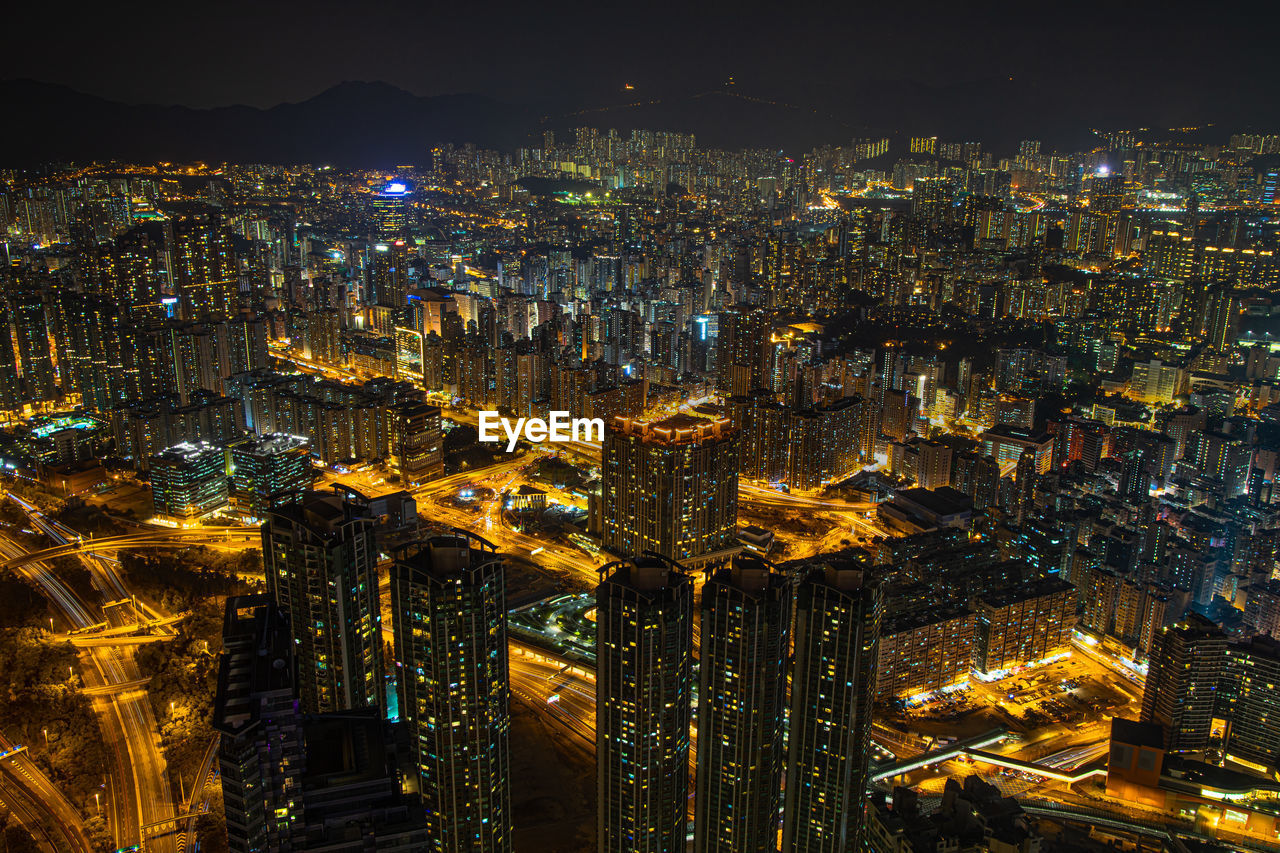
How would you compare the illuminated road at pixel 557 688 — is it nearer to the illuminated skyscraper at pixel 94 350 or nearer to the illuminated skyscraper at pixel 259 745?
the illuminated skyscraper at pixel 259 745

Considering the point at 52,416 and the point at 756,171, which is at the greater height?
the point at 756,171

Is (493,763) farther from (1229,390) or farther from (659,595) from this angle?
(1229,390)

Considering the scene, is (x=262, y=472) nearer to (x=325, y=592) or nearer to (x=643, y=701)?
(x=325, y=592)

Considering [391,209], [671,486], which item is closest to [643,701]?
[671,486]

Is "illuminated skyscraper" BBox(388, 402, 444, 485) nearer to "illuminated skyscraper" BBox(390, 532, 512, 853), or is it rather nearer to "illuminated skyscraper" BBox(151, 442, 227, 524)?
"illuminated skyscraper" BBox(151, 442, 227, 524)

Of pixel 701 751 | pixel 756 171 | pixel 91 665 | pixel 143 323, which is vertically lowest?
pixel 91 665

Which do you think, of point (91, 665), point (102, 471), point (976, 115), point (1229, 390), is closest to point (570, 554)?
point (91, 665)
